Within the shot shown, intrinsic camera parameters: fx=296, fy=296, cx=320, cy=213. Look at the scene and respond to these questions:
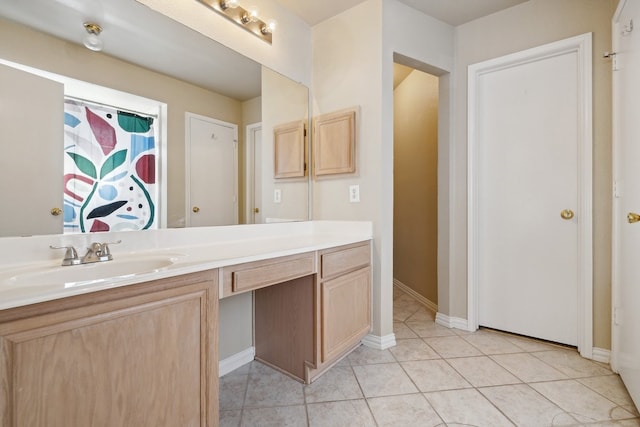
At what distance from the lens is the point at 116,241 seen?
49.9 inches

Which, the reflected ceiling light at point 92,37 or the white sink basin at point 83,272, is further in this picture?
the reflected ceiling light at point 92,37

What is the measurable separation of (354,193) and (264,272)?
1.05 m

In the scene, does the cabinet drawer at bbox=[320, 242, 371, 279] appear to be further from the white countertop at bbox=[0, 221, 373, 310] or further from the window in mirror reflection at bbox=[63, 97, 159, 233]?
the window in mirror reflection at bbox=[63, 97, 159, 233]

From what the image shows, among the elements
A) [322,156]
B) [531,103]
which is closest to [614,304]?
[531,103]

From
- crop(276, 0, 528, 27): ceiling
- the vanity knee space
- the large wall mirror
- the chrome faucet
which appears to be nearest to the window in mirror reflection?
the large wall mirror

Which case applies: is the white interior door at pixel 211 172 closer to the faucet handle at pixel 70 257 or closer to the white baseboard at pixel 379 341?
the faucet handle at pixel 70 257

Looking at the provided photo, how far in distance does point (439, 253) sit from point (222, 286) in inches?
75.5

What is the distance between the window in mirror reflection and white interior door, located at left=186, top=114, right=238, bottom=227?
0.19m

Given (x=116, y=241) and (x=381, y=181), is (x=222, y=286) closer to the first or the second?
(x=116, y=241)

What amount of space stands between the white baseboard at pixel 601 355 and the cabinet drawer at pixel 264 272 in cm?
184

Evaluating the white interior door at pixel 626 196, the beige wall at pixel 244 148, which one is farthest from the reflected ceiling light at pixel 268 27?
the white interior door at pixel 626 196

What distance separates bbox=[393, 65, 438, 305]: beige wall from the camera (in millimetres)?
2848

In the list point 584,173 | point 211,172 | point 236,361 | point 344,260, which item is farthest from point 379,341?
point 584,173

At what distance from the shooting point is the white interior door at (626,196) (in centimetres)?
138
